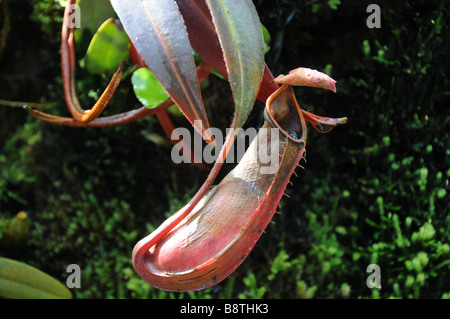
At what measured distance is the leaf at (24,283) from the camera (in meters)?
0.86

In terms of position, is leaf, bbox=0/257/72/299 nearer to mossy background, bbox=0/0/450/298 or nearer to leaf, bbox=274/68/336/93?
mossy background, bbox=0/0/450/298

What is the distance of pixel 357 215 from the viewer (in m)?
1.04

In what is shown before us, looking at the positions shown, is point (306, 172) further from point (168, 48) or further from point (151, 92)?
point (168, 48)

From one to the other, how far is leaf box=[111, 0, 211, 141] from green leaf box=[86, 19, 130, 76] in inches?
9.6

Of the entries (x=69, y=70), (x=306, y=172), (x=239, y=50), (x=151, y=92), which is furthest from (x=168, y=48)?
(x=306, y=172)

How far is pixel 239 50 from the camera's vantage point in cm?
58

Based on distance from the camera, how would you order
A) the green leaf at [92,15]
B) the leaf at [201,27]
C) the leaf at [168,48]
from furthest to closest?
the green leaf at [92,15]
the leaf at [201,27]
the leaf at [168,48]

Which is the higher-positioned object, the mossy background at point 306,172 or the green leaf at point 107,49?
the green leaf at point 107,49

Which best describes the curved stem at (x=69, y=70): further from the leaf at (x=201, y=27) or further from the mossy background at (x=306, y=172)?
the leaf at (x=201, y=27)

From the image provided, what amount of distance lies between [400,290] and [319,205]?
10.3 inches

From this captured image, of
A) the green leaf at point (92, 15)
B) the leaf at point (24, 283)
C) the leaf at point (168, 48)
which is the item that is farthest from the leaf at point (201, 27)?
the leaf at point (24, 283)

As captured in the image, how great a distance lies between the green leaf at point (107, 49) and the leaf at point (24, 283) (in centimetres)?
42

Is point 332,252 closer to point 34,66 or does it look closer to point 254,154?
point 254,154

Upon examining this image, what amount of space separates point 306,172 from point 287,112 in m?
0.48
